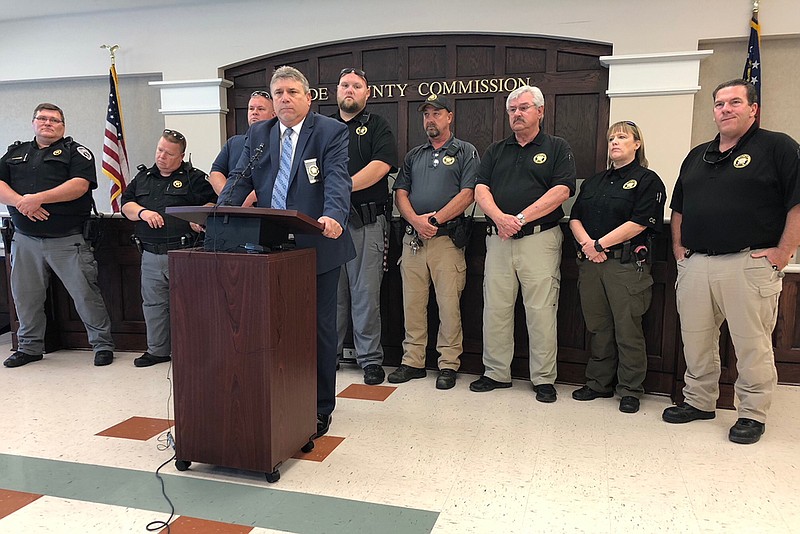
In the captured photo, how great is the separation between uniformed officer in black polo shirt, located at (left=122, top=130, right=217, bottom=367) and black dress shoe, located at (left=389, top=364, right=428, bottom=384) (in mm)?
1568

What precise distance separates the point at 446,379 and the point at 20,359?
2799 millimetres

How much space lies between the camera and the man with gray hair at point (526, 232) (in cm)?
315

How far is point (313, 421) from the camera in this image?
8.12 ft

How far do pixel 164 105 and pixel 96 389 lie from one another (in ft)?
8.83

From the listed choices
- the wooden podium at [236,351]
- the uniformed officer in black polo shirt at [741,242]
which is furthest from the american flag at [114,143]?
the uniformed officer in black polo shirt at [741,242]

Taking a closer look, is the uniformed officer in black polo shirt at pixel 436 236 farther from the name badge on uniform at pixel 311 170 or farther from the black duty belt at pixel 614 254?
the name badge on uniform at pixel 311 170

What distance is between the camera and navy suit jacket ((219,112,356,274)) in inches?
95.3

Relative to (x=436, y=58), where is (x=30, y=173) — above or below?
below

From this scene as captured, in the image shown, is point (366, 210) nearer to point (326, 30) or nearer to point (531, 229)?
point (531, 229)

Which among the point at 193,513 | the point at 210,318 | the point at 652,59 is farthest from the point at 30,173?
the point at 652,59

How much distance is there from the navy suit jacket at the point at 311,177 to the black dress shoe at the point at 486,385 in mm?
1280

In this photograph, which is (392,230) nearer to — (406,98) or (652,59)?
(406,98)

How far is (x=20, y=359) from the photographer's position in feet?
12.8

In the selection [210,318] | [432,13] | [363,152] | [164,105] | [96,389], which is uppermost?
[432,13]
